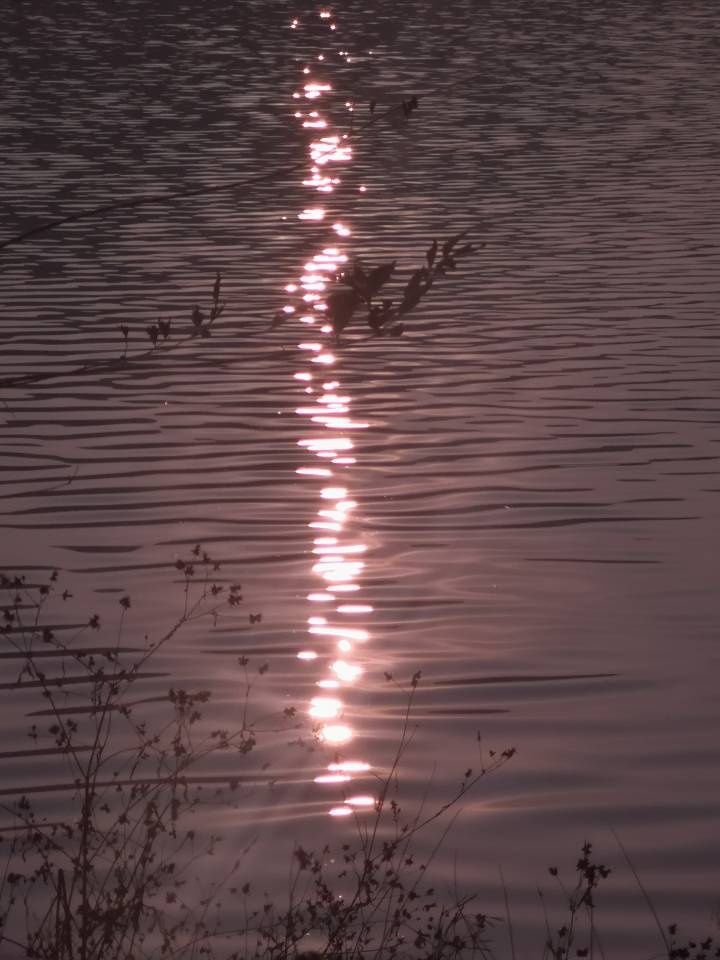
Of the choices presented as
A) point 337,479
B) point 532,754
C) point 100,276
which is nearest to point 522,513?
point 337,479

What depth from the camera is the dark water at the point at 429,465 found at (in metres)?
8.26

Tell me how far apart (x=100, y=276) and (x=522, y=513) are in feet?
30.2

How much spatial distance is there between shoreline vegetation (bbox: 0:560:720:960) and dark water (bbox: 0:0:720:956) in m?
0.13

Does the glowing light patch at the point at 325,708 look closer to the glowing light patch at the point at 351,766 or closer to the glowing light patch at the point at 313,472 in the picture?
the glowing light patch at the point at 351,766

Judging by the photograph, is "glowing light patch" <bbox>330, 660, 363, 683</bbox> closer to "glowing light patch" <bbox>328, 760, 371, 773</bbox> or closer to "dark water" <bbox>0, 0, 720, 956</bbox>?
"dark water" <bbox>0, 0, 720, 956</bbox>

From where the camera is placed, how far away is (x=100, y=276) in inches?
802

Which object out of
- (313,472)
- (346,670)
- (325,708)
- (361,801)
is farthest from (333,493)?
(361,801)

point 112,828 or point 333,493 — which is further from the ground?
point 333,493

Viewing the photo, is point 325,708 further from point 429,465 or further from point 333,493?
point 429,465

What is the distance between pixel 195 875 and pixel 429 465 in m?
6.39

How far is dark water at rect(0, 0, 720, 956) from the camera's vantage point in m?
8.26

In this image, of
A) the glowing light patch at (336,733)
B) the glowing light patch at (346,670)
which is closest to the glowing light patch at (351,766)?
the glowing light patch at (336,733)

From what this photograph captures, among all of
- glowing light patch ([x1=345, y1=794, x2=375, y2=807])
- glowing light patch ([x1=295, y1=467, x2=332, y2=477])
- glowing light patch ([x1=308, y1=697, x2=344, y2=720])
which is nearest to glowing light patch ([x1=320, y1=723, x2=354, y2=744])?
glowing light patch ([x1=308, y1=697, x2=344, y2=720])

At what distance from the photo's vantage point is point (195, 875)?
23.4 feet
